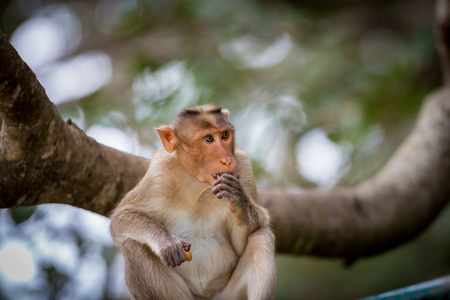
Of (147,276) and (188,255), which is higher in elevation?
(188,255)

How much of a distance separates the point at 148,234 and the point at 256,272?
0.68 m

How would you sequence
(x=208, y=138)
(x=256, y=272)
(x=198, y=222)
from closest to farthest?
1. (x=256, y=272)
2. (x=208, y=138)
3. (x=198, y=222)

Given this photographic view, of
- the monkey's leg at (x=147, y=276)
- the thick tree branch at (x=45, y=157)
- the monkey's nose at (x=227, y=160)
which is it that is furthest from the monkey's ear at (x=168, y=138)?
the thick tree branch at (x=45, y=157)

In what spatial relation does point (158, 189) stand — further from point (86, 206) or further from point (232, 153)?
point (86, 206)

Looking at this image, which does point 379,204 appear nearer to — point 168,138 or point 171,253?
point 168,138

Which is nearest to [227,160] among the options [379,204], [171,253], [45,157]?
[171,253]

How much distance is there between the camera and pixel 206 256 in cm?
350

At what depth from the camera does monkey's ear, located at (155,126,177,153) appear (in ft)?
11.8

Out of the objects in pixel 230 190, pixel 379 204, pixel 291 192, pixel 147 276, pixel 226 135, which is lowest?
pixel 379 204

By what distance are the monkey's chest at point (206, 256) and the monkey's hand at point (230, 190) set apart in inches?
11.3

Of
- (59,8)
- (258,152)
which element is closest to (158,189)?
(258,152)

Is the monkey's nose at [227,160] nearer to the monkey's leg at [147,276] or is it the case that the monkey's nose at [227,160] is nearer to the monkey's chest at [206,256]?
the monkey's chest at [206,256]

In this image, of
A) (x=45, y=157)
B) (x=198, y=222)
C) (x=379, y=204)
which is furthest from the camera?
(x=379, y=204)

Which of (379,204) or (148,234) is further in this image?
(379,204)
